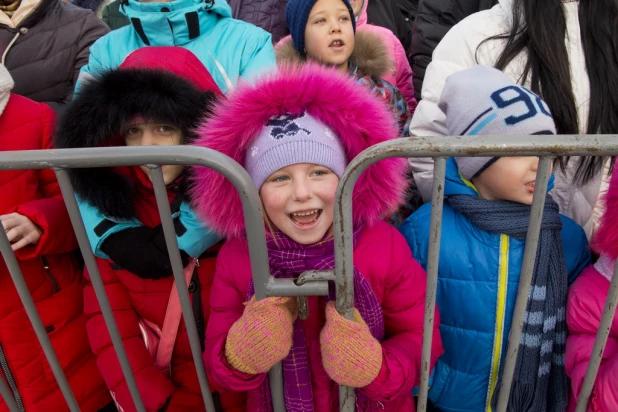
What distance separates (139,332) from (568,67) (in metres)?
1.86

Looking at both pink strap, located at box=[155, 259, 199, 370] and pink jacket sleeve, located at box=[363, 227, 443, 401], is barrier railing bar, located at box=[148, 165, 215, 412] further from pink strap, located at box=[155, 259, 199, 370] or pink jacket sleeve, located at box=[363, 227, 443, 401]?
pink jacket sleeve, located at box=[363, 227, 443, 401]

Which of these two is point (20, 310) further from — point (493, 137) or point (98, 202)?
point (493, 137)

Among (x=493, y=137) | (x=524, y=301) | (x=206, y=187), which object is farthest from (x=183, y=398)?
(x=493, y=137)

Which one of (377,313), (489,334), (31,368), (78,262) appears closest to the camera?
(377,313)

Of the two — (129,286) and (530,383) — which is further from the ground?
(129,286)

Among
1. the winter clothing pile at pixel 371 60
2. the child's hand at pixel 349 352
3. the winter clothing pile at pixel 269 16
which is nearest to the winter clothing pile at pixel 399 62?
the winter clothing pile at pixel 371 60

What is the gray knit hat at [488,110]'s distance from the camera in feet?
4.35

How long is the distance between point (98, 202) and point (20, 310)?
2.04 ft

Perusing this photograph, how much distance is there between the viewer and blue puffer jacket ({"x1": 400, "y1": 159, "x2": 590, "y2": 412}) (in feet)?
4.61

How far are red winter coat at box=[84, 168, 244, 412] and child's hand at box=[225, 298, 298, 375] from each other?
421 millimetres

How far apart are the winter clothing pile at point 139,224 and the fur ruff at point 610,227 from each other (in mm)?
1208

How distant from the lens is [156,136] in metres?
1.52

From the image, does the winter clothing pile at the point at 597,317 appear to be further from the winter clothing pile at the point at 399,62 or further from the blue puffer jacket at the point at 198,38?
the winter clothing pile at the point at 399,62

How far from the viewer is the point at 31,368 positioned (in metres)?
1.73
